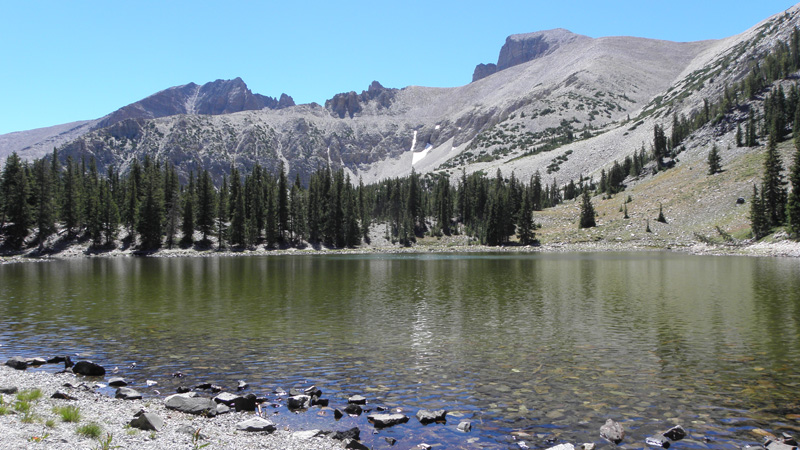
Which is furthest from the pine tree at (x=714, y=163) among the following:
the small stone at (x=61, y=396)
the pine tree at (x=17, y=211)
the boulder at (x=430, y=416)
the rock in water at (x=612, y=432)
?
the pine tree at (x=17, y=211)

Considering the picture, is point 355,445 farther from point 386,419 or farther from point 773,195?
point 773,195

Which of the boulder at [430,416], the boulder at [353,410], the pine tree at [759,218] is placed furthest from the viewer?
the pine tree at [759,218]

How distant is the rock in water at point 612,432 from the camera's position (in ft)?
37.6

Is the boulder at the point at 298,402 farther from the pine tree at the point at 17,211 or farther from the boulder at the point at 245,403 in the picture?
the pine tree at the point at 17,211

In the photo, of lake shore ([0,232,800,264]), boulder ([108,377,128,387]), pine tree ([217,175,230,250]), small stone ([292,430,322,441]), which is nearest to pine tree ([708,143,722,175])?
lake shore ([0,232,800,264])

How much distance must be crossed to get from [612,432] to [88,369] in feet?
57.5

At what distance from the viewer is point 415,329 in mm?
25266

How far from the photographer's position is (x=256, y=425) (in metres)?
12.0

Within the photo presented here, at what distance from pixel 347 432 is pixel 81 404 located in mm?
7863

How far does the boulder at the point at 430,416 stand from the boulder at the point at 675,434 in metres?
5.41

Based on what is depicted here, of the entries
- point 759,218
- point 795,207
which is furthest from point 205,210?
point 795,207

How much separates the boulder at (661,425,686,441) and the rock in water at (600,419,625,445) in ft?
3.22

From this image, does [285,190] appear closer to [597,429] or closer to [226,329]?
[226,329]

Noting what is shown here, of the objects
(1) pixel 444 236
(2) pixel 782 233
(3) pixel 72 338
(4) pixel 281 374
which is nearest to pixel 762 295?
(4) pixel 281 374
